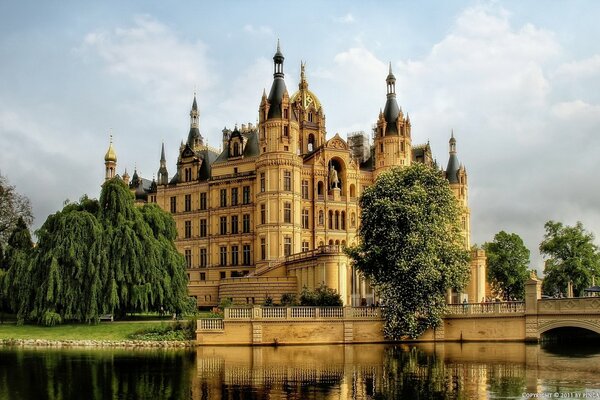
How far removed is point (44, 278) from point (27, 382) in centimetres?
2272

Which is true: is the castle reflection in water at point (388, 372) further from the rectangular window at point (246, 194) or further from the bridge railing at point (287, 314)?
the rectangular window at point (246, 194)

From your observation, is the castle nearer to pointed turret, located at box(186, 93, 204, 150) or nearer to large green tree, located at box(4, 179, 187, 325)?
pointed turret, located at box(186, 93, 204, 150)

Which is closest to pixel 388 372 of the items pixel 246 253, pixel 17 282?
pixel 17 282

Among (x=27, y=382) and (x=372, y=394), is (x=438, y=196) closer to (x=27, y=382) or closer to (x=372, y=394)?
(x=372, y=394)

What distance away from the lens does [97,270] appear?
A: 49969 millimetres

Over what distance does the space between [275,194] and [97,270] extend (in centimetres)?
2693

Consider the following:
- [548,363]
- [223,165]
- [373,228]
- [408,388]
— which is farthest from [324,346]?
[223,165]

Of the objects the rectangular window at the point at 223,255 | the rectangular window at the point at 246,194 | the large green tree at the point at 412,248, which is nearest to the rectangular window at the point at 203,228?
the rectangular window at the point at 223,255

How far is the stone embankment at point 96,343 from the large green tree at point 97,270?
2.43 metres

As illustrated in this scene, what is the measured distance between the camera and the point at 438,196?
4822cm

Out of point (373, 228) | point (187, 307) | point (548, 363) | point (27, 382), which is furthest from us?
point (187, 307)

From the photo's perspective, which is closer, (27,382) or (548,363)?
(27,382)

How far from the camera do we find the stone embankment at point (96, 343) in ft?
148

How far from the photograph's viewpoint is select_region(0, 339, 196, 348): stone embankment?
148ft
